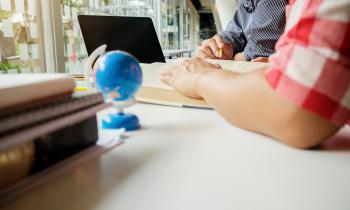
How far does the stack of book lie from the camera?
0.80 feet

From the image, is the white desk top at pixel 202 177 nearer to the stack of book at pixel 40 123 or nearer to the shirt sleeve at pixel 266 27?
the stack of book at pixel 40 123

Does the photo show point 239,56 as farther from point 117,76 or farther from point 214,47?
point 117,76

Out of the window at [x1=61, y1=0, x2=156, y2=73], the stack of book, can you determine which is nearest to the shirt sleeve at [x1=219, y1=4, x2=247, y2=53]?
the window at [x1=61, y1=0, x2=156, y2=73]

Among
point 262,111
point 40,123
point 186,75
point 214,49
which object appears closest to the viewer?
Result: point 40,123

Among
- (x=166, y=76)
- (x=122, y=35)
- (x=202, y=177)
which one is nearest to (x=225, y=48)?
(x=122, y=35)

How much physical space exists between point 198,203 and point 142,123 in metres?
0.27

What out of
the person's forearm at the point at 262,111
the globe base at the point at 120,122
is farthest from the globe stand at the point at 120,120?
the person's forearm at the point at 262,111

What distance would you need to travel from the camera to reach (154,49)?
4.60 ft

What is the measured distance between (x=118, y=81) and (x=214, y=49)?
2.72 feet

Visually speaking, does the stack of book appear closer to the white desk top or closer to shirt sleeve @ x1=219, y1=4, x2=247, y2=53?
the white desk top

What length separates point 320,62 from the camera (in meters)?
0.34

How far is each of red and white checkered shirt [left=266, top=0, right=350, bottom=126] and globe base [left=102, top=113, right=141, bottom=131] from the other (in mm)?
214

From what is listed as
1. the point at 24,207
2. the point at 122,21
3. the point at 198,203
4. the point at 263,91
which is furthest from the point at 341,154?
the point at 122,21

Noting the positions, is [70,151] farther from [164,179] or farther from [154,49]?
[154,49]
